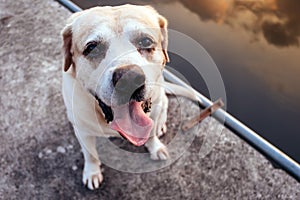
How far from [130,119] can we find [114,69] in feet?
0.91

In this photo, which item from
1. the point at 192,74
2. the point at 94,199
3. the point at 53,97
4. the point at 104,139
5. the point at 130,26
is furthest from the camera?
the point at 192,74

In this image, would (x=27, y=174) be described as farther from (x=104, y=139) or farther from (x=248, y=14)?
(x=248, y=14)

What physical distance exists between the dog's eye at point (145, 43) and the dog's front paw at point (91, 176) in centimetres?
73

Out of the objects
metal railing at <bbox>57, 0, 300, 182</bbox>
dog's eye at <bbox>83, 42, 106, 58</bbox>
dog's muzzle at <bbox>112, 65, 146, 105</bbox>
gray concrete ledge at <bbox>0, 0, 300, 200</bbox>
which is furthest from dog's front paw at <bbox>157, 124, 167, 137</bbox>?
dog's eye at <bbox>83, 42, 106, 58</bbox>

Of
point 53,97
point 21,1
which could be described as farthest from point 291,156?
point 21,1

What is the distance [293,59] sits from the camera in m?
2.84

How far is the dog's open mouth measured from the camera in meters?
1.79

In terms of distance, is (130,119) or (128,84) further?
(130,119)

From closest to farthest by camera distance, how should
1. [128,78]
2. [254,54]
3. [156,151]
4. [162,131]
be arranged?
[128,78] → [156,151] → [162,131] → [254,54]

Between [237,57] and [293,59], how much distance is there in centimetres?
37

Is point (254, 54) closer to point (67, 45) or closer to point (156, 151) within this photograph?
point (156, 151)

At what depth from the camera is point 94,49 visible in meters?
1.71

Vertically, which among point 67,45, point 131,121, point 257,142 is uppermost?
point 67,45

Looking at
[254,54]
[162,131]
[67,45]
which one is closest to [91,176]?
[162,131]
